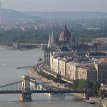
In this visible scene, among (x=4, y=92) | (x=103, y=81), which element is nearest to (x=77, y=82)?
(x=103, y=81)

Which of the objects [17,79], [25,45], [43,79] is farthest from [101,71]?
[25,45]

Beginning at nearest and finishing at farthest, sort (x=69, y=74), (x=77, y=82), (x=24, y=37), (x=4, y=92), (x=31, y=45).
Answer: (x=4, y=92) < (x=77, y=82) < (x=69, y=74) < (x=31, y=45) < (x=24, y=37)

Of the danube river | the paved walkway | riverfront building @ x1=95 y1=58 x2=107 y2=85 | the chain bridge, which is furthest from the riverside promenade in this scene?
riverfront building @ x1=95 y1=58 x2=107 y2=85

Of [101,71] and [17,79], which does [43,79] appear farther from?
[101,71]

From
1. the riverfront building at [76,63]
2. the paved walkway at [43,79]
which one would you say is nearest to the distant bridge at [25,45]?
the riverfront building at [76,63]

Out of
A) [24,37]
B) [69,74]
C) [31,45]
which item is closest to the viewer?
[69,74]

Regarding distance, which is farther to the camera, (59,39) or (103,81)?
(59,39)

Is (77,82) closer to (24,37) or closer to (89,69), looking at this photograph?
(89,69)
